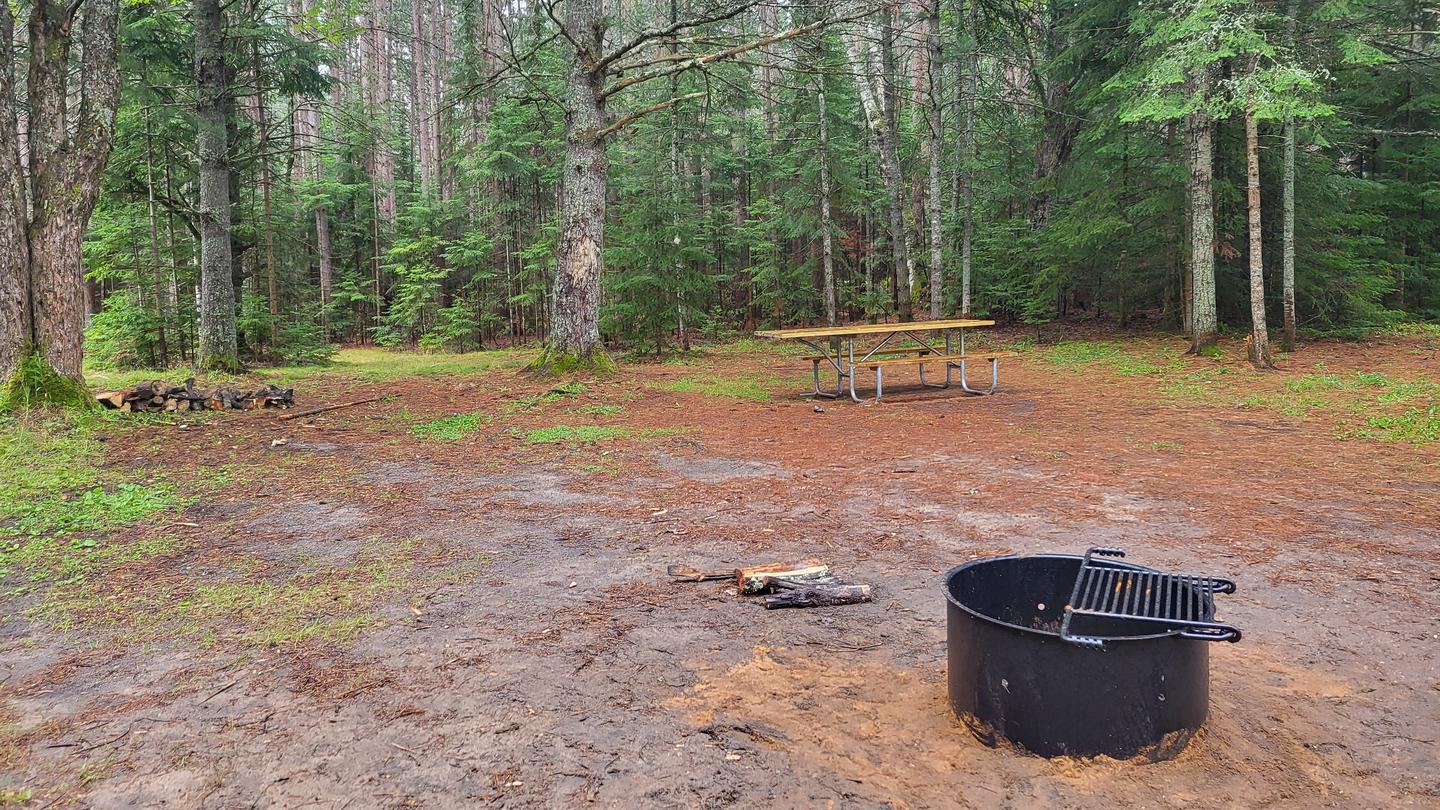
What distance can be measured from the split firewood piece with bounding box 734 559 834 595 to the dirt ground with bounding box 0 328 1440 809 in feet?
0.54

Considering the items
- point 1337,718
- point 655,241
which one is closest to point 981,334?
point 655,241

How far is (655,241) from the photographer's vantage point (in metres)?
16.2

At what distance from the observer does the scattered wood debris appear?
11.9 ft

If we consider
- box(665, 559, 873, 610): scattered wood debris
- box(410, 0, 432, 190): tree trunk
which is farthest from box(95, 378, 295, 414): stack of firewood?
box(410, 0, 432, 190): tree trunk

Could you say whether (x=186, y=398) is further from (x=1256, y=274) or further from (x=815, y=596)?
(x=1256, y=274)

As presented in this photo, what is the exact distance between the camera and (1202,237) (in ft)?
43.7

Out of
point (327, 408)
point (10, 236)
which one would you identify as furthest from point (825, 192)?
point (10, 236)

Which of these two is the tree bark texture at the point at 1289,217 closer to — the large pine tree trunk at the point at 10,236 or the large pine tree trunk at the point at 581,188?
the large pine tree trunk at the point at 581,188

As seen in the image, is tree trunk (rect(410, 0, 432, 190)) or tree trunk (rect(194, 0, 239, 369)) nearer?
tree trunk (rect(194, 0, 239, 369))

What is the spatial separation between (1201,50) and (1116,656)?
1180 centimetres

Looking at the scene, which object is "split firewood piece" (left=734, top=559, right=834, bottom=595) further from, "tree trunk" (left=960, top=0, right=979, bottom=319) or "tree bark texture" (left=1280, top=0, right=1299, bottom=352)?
"tree trunk" (left=960, top=0, right=979, bottom=319)

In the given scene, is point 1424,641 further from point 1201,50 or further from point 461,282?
point 461,282

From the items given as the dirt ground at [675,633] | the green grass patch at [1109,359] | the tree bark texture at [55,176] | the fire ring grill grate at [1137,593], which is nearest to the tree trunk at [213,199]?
the tree bark texture at [55,176]

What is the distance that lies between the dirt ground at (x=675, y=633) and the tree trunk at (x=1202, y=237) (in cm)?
721
